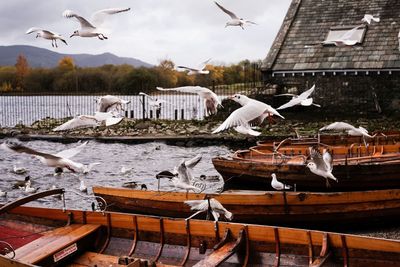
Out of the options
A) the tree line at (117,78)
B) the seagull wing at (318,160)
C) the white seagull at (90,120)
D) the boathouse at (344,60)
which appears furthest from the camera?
the tree line at (117,78)

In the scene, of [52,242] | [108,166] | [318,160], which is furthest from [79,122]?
[108,166]

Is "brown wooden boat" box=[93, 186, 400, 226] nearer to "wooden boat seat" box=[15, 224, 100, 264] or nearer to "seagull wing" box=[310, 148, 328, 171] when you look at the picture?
"seagull wing" box=[310, 148, 328, 171]

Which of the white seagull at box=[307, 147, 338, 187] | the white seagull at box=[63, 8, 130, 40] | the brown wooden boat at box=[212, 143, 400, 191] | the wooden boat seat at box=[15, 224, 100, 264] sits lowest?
the wooden boat seat at box=[15, 224, 100, 264]

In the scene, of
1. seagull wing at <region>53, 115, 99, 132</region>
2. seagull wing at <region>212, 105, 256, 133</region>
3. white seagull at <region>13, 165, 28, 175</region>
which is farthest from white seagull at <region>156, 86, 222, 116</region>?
white seagull at <region>13, 165, 28, 175</region>

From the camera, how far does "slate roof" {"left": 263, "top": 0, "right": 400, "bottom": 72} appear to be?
91.2 ft

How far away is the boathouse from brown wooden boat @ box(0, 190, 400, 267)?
2008cm

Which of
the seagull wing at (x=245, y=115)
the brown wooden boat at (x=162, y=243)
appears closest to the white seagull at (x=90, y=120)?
the seagull wing at (x=245, y=115)

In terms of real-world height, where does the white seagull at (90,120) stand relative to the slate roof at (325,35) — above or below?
below

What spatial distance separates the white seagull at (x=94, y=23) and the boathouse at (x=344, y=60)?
16860mm

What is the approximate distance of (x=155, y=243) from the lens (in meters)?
8.91

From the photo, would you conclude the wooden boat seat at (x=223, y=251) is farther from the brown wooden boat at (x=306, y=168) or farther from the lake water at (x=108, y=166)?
the lake water at (x=108, y=166)

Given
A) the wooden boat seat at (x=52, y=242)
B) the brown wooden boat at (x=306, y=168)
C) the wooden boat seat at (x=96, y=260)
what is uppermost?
the brown wooden boat at (x=306, y=168)

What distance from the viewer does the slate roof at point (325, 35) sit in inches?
1095

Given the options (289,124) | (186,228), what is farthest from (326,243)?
(289,124)
